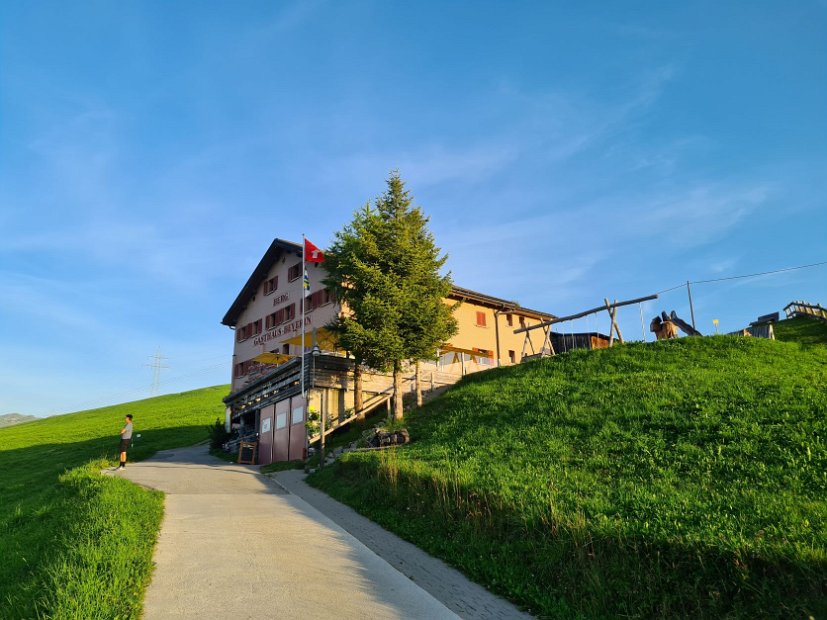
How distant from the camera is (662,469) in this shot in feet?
39.1

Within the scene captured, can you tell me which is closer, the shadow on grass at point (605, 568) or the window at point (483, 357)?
the shadow on grass at point (605, 568)

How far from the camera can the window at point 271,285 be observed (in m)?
39.8

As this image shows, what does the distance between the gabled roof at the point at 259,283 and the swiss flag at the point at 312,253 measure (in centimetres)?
866

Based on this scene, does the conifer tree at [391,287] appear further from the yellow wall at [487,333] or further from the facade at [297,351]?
the yellow wall at [487,333]

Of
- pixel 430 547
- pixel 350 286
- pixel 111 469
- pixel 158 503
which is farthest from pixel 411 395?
pixel 430 547

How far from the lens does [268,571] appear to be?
875 centimetres

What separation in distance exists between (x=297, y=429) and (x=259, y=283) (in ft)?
61.6

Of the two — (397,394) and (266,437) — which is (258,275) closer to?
(266,437)

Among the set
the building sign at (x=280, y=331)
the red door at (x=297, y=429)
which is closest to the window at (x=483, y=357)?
the building sign at (x=280, y=331)

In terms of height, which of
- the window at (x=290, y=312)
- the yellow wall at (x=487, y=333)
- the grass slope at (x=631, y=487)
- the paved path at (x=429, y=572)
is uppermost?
the window at (x=290, y=312)

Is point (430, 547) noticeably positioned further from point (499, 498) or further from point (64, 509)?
point (64, 509)

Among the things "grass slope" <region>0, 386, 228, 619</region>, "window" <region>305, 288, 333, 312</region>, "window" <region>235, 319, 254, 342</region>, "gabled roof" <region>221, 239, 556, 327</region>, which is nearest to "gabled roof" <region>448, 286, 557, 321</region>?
"gabled roof" <region>221, 239, 556, 327</region>

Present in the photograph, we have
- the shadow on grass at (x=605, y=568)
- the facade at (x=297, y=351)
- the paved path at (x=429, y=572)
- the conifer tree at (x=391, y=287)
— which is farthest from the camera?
the facade at (x=297, y=351)

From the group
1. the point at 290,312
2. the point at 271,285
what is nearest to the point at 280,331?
the point at 290,312
